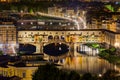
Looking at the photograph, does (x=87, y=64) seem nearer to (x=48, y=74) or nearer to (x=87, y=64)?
(x=87, y=64)

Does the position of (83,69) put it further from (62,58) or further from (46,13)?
(46,13)

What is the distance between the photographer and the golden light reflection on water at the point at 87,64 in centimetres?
1285

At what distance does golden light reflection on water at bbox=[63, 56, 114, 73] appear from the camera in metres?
12.9

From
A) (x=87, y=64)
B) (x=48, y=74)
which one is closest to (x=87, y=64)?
(x=87, y=64)

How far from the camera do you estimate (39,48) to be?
55.7 feet

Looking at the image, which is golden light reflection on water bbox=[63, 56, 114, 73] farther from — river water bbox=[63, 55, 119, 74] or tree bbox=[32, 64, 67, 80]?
tree bbox=[32, 64, 67, 80]

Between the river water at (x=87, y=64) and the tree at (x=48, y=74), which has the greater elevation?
the tree at (x=48, y=74)

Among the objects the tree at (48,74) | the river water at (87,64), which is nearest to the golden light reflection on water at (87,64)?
the river water at (87,64)

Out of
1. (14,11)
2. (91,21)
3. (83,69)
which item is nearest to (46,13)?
(14,11)

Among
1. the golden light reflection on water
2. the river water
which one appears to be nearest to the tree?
the river water

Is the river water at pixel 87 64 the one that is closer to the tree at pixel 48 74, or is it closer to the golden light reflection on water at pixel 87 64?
the golden light reflection on water at pixel 87 64

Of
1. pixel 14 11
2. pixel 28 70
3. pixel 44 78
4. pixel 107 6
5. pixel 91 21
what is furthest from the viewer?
pixel 107 6

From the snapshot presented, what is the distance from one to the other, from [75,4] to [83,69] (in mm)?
12460

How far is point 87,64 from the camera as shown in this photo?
13914 mm
